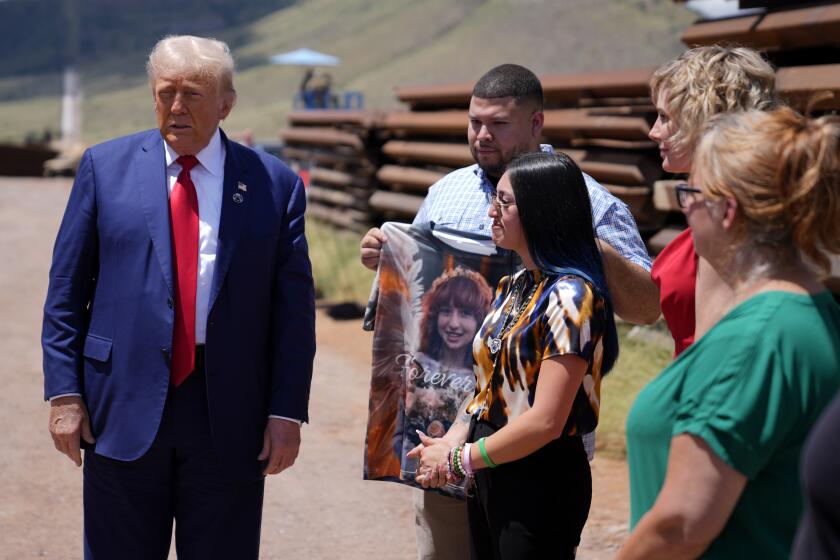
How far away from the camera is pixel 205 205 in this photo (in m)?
3.41

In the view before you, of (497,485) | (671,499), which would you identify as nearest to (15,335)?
(497,485)

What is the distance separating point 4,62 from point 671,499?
281 feet

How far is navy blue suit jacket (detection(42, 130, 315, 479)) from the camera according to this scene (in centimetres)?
328


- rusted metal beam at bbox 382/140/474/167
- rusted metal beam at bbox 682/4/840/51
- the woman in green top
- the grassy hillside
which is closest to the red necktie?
the woman in green top

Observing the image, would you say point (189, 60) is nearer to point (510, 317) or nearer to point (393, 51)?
point (510, 317)

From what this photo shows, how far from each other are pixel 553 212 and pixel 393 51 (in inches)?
2816

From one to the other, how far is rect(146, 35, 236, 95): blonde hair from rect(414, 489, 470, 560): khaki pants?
4.92 ft

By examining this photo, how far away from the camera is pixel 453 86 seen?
40.0 ft

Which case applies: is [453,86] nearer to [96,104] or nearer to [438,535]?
[438,535]

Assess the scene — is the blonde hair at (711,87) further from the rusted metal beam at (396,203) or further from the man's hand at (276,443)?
the rusted metal beam at (396,203)

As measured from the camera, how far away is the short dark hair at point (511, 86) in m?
3.67

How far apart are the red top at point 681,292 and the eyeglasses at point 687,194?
61 cm

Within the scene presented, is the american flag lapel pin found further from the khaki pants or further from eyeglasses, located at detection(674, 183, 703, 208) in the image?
eyeglasses, located at detection(674, 183, 703, 208)

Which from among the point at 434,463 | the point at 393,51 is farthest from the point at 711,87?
the point at 393,51
